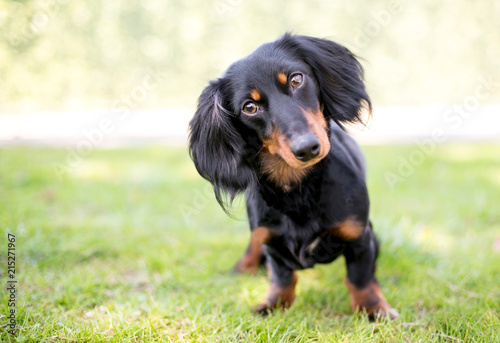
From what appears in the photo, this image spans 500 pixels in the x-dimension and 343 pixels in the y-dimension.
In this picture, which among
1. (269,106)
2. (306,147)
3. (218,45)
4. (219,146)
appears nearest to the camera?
(306,147)

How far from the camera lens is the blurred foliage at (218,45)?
25.5 feet

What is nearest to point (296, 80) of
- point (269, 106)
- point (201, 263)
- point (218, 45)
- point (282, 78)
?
point (282, 78)

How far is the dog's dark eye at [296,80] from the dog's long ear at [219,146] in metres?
0.32

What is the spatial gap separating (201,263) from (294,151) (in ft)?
4.96

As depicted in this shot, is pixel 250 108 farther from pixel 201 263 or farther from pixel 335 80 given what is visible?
pixel 201 263

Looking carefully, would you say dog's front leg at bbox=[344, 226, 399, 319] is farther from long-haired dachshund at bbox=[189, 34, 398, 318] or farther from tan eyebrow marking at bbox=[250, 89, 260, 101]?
tan eyebrow marking at bbox=[250, 89, 260, 101]

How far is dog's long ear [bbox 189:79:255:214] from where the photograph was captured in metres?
1.94

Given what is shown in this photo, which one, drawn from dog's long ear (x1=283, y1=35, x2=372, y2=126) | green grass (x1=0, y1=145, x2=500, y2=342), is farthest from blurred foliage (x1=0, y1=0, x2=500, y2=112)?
dog's long ear (x1=283, y1=35, x2=372, y2=126)

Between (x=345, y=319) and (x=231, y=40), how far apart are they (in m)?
7.18

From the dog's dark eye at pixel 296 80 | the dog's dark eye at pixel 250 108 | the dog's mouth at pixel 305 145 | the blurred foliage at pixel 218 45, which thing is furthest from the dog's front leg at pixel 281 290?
the blurred foliage at pixel 218 45

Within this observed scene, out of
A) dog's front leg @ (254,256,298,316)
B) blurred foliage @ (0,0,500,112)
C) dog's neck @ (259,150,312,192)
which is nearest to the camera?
dog's neck @ (259,150,312,192)

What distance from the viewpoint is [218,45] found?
8.45m

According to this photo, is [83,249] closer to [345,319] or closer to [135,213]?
[135,213]

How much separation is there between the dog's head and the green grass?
433 millimetres
